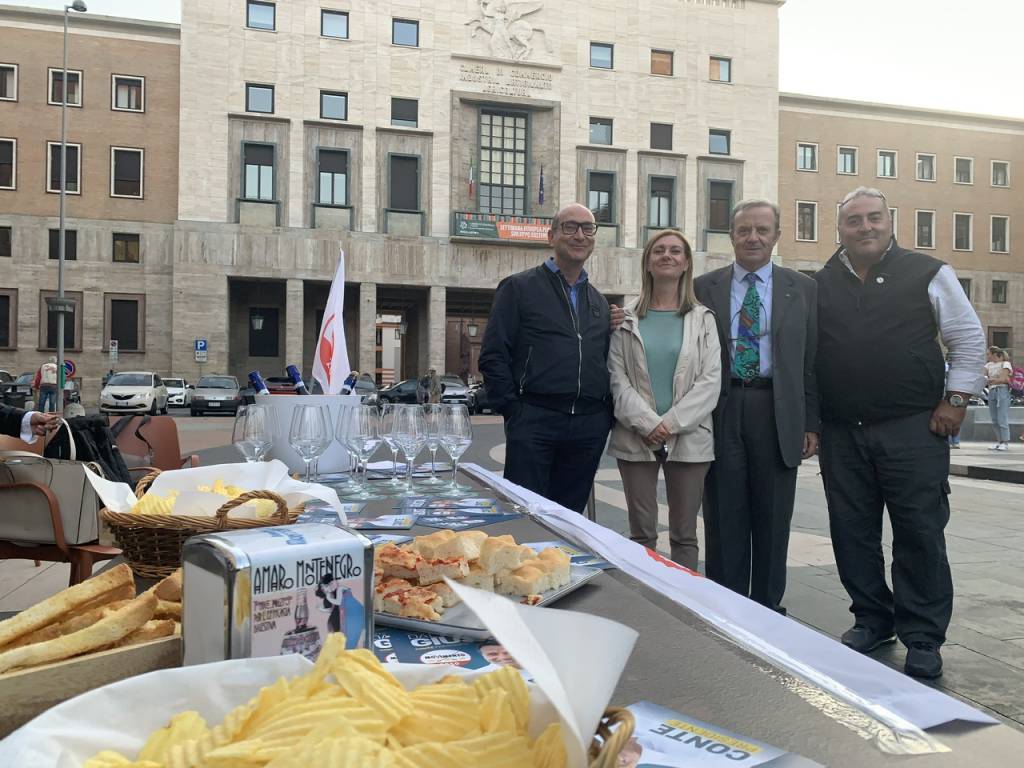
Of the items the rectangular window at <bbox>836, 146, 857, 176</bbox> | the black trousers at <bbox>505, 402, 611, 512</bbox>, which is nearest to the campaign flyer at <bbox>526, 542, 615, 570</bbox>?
the black trousers at <bbox>505, 402, 611, 512</bbox>

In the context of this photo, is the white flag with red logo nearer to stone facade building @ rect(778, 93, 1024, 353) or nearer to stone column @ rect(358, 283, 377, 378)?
stone column @ rect(358, 283, 377, 378)

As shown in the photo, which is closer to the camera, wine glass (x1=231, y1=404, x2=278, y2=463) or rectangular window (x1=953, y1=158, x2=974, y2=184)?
wine glass (x1=231, y1=404, x2=278, y2=463)

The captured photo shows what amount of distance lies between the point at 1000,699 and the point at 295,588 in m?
3.25

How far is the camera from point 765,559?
3600 millimetres

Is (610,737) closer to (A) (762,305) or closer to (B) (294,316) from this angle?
(A) (762,305)

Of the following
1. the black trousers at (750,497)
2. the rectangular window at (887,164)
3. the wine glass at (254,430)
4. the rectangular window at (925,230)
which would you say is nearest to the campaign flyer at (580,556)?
the wine glass at (254,430)

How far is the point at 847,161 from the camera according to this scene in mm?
36812

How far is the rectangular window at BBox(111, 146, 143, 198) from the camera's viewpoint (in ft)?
95.5

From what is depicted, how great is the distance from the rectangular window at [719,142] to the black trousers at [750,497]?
31.2 metres

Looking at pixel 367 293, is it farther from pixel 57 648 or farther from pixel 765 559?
pixel 57 648

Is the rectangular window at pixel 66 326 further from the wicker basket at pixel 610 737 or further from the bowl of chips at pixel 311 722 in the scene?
the wicker basket at pixel 610 737

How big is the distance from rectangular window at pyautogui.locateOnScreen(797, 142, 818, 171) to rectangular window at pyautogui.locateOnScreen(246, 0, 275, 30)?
23048 mm

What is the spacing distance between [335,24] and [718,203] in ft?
54.0


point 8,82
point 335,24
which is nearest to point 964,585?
point 335,24
